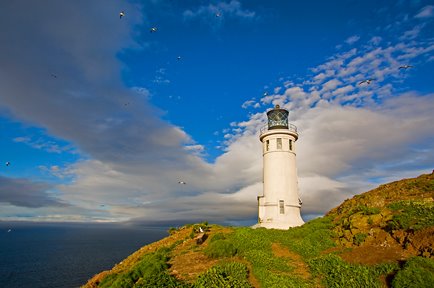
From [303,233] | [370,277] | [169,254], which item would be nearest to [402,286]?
[370,277]

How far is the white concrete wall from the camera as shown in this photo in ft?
90.9

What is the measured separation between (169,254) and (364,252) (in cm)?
1391

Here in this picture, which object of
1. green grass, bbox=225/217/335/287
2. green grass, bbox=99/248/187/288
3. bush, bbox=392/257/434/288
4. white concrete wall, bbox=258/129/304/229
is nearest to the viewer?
bush, bbox=392/257/434/288

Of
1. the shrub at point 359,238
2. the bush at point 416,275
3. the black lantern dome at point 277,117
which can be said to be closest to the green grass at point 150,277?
the bush at point 416,275

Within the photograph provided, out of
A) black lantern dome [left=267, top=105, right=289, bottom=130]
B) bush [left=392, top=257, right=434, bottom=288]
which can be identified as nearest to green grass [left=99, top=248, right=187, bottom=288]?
bush [left=392, top=257, right=434, bottom=288]

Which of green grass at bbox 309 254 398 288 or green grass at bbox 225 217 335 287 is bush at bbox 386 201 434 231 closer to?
green grass at bbox 309 254 398 288

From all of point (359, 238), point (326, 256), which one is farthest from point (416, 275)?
point (359, 238)

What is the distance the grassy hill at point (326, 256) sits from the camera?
12.4 metres

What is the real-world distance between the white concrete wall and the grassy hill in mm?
5774

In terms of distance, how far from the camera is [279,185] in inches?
1107

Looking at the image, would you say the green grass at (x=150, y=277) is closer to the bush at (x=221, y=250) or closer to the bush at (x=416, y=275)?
the bush at (x=221, y=250)

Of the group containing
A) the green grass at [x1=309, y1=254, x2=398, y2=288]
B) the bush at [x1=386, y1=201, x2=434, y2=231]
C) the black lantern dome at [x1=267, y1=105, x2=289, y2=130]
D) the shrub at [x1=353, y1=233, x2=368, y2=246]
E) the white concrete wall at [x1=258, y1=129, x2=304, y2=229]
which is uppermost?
the black lantern dome at [x1=267, y1=105, x2=289, y2=130]

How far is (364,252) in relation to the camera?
15.0 meters

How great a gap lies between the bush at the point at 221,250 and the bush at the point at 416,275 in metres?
9.49
